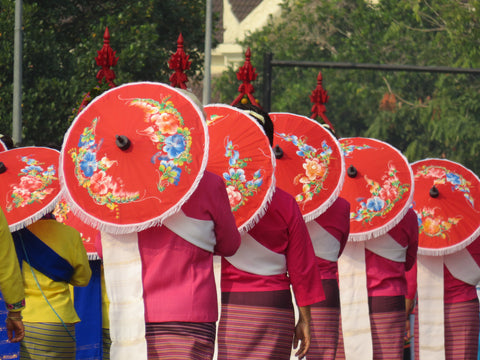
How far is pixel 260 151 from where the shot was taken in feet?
20.5

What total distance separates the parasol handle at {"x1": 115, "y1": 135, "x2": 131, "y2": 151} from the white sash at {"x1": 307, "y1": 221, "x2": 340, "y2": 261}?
2582mm

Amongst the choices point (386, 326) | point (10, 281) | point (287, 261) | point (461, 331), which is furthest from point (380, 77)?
point (10, 281)

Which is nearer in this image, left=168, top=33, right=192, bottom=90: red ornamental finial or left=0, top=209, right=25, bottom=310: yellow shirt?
left=0, top=209, right=25, bottom=310: yellow shirt

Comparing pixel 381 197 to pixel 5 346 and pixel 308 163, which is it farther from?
pixel 5 346

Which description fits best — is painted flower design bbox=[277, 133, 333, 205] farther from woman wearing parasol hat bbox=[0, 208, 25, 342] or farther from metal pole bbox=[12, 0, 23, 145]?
metal pole bbox=[12, 0, 23, 145]

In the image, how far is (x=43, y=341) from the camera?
6840mm

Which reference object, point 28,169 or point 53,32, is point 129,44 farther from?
point 28,169

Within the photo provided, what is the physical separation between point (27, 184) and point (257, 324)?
176 centimetres

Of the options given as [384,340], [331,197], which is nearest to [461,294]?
[384,340]

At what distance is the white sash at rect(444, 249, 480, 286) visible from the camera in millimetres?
9195

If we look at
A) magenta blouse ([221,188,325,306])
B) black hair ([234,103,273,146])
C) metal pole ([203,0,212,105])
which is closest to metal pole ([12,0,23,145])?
metal pole ([203,0,212,105])

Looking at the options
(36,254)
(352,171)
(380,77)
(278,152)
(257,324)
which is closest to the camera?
(257,324)

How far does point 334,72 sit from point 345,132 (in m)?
2.12

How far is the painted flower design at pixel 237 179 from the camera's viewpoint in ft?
20.2
